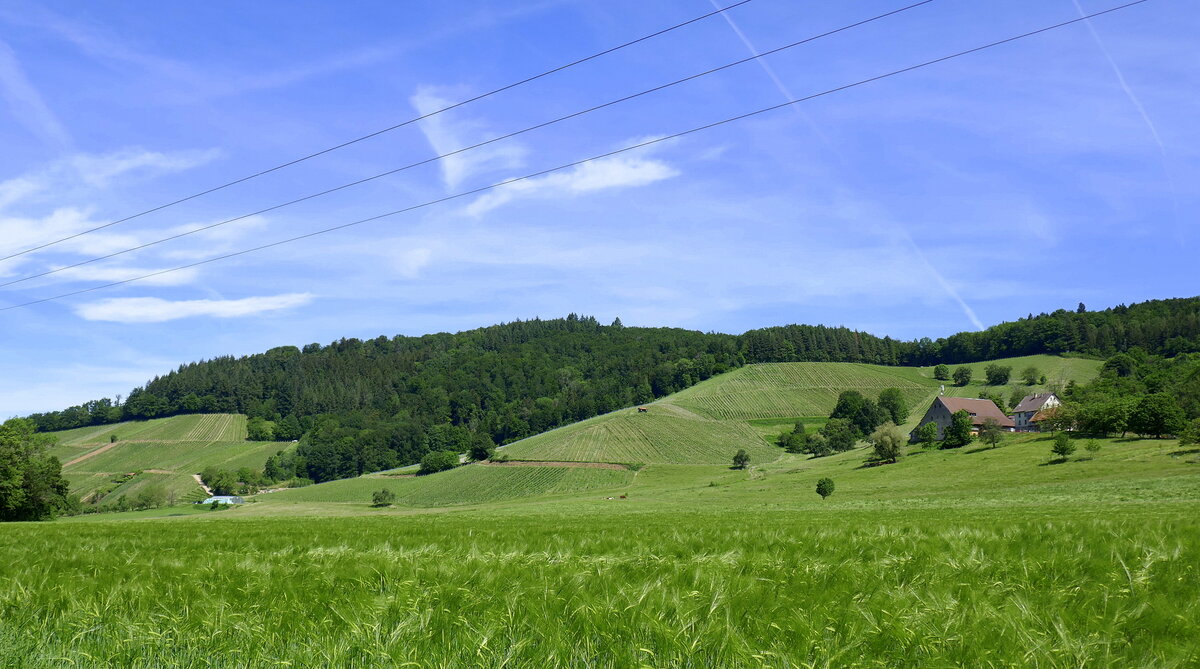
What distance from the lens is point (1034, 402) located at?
150000 mm

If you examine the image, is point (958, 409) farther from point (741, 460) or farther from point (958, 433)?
point (741, 460)

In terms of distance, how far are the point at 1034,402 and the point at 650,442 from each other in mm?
82614

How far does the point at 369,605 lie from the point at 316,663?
1.10 m

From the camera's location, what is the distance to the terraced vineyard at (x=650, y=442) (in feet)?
507

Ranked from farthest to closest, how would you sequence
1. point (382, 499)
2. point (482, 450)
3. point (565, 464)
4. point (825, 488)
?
point (482, 450)
point (565, 464)
point (382, 499)
point (825, 488)

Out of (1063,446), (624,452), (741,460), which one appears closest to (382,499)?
(624,452)

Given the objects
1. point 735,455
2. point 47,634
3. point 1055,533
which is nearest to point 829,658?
point 47,634

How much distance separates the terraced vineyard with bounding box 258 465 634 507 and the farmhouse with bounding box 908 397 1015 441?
6156cm

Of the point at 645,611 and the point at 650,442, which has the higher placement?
the point at 645,611

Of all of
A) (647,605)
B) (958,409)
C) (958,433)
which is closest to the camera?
(647,605)

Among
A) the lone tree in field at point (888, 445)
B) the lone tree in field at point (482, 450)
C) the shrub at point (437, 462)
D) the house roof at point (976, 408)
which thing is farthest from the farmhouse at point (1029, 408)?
the shrub at point (437, 462)

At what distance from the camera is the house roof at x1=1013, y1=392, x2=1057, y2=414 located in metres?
148

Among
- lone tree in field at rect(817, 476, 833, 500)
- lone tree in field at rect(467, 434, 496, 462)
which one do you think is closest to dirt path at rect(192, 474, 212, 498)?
lone tree in field at rect(467, 434, 496, 462)

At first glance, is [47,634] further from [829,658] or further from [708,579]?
[829,658]
